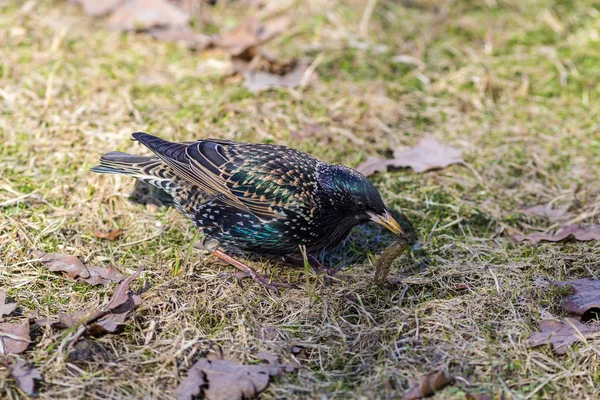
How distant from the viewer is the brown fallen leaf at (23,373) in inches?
127

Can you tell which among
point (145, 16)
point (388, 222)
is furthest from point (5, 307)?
point (145, 16)

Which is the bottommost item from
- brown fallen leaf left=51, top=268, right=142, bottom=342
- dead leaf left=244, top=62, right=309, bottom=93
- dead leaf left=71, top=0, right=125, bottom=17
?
brown fallen leaf left=51, top=268, right=142, bottom=342

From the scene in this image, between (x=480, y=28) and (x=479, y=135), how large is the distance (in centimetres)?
226

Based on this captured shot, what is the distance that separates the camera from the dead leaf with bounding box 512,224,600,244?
14.8ft

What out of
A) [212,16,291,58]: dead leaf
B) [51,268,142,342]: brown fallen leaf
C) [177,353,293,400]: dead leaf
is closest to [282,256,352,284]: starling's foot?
[177,353,293,400]: dead leaf

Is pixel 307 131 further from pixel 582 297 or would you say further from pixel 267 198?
pixel 582 297

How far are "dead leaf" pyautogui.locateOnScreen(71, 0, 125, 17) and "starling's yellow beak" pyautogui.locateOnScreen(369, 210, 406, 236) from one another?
14.5ft

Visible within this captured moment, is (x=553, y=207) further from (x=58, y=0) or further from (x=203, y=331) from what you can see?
(x=58, y=0)

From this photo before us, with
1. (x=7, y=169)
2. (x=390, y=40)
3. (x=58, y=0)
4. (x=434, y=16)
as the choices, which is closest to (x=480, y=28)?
(x=434, y=16)

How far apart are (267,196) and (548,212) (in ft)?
7.00

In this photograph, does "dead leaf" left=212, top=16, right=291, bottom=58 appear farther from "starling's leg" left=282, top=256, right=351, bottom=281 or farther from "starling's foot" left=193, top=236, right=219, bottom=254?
"starling's leg" left=282, top=256, right=351, bottom=281

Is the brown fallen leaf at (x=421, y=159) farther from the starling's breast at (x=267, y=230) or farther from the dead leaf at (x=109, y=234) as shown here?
the dead leaf at (x=109, y=234)

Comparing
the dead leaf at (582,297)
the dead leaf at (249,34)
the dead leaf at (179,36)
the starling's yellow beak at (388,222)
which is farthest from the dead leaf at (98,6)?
the dead leaf at (582,297)

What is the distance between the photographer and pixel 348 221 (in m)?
4.37
